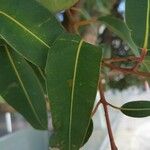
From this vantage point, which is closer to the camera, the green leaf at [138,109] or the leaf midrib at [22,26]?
the leaf midrib at [22,26]

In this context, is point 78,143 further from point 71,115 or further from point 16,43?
point 16,43

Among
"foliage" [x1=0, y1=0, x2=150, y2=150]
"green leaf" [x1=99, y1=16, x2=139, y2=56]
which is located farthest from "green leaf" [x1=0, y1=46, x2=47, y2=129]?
"green leaf" [x1=99, y1=16, x2=139, y2=56]

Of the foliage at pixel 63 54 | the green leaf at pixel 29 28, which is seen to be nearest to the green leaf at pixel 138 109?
the foliage at pixel 63 54

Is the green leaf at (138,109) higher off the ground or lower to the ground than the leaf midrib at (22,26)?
lower

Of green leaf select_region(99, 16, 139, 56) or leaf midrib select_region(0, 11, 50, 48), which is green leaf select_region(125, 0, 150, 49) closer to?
green leaf select_region(99, 16, 139, 56)

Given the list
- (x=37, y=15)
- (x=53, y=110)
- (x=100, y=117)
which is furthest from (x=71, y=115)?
(x=100, y=117)

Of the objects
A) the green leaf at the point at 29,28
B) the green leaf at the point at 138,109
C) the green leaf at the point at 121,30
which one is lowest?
the green leaf at the point at 138,109

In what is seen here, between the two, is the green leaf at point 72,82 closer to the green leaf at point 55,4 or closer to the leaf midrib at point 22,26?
the leaf midrib at point 22,26
